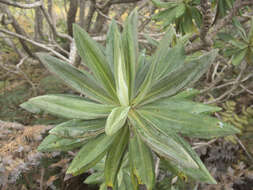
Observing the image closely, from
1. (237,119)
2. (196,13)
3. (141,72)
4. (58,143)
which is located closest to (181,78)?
(141,72)

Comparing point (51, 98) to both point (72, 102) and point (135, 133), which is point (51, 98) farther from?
point (135, 133)

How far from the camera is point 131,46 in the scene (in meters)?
0.96

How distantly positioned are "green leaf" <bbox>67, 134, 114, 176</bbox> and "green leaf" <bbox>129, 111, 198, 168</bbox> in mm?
167

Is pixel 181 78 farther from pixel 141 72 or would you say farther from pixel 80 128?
pixel 80 128

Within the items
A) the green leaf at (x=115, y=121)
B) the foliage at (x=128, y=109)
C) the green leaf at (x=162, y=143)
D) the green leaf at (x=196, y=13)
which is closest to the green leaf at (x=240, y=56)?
the green leaf at (x=196, y=13)

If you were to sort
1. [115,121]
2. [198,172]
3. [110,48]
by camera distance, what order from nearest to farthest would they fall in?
1. [115,121]
2. [198,172]
3. [110,48]

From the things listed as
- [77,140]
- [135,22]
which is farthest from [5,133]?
[135,22]

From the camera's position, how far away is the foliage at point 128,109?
33.4 inches

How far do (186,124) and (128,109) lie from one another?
26cm

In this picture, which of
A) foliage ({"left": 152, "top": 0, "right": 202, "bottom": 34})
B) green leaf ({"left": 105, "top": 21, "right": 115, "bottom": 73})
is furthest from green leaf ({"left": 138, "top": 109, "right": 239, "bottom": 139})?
foliage ({"left": 152, "top": 0, "right": 202, "bottom": 34})

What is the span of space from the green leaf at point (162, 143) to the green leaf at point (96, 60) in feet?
0.72

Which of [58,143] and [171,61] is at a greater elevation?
[171,61]

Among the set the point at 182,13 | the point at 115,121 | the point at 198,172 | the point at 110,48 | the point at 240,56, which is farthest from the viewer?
the point at 240,56

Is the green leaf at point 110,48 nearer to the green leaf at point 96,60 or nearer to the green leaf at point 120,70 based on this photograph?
the green leaf at point 96,60
